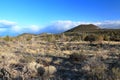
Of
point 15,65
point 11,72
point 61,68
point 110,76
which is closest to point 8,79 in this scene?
point 11,72

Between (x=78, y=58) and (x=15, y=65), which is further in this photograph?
(x=78, y=58)

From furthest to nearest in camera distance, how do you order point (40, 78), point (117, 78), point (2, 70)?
point (2, 70), point (40, 78), point (117, 78)

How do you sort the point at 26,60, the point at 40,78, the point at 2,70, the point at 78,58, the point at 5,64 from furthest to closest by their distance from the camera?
the point at 78,58, the point at 26,60, the point at 5,64, the point at 2,70, the point at 40,78

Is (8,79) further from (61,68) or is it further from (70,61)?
(70,61)

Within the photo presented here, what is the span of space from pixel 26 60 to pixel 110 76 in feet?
22.6

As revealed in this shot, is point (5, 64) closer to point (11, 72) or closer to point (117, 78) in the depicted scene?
point (11, 72)

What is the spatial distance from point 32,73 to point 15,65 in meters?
2.58

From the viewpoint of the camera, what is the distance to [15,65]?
16500 millimetres

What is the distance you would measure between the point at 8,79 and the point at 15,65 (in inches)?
107

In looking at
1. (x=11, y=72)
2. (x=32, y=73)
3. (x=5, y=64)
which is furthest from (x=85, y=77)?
(x=5, y=64)

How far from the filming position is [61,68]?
53.7ft

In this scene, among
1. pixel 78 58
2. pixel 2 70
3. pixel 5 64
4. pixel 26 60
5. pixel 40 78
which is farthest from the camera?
pixel 78 58

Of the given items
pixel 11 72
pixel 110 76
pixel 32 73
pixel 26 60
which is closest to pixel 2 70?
pixel 11 72

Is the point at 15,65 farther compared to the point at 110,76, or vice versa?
the point at 15,65
